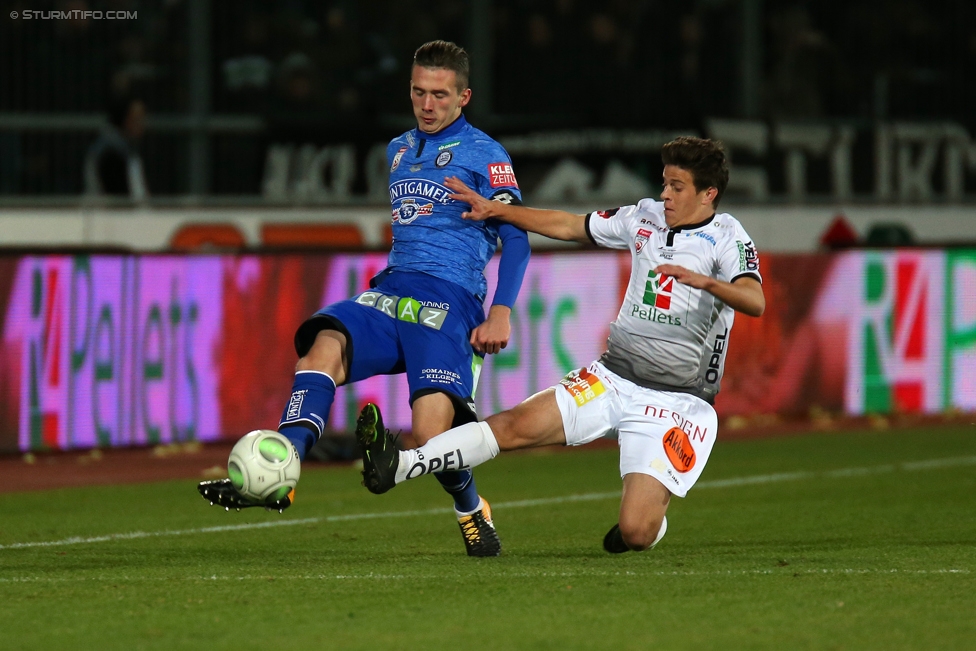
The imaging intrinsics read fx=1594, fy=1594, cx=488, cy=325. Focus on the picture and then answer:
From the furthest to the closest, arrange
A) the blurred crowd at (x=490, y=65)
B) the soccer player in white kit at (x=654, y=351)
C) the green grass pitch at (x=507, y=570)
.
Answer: the blurred crowd at (x=490, y=65) → the soccer player in white kit at (x=654, y=351) → the green grass pitch at (x=507, y=570)

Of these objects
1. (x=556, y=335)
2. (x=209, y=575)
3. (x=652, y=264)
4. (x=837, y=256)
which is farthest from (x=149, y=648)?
(x=837, y=256)

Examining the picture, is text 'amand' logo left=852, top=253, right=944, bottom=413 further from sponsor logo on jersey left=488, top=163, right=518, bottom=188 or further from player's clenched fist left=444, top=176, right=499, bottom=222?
player's clenched fist left=444, top=176, right=499, bottom=222

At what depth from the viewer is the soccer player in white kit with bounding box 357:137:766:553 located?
6332 millimetres

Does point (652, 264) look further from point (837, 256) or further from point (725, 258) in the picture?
point (837, 256)

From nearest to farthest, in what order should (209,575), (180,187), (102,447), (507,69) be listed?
(209,575)
(102,447)
(180,187)
(507,69)

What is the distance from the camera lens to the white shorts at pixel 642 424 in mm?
6457

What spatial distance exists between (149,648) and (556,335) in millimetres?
8139

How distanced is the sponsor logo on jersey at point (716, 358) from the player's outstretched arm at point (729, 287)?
461 millimetres

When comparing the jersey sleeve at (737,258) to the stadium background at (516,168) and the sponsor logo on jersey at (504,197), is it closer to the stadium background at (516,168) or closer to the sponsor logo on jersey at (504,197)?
the sponsor logo on jersey at (504,197)

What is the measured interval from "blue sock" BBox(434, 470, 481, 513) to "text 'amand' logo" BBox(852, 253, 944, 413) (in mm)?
7743

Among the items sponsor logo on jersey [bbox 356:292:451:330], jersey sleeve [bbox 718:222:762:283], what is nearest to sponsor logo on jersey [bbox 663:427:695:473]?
jersey sleeve [bbox 718:222:762:283]

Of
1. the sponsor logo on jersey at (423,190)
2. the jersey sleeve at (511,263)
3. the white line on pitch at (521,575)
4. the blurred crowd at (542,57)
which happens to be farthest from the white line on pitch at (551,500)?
the blurred crowd at (542,57)

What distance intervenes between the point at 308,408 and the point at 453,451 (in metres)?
0.58

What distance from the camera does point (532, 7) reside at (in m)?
16.5
